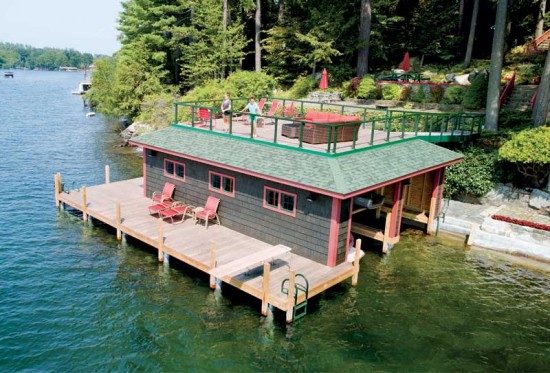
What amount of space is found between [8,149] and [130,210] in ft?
77.5

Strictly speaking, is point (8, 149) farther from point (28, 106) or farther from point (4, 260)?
point (28, 106)

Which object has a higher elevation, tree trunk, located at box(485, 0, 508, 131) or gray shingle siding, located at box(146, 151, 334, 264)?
tree trunk, located at box(485, 0, 508, 131)

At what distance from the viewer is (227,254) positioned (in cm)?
1584

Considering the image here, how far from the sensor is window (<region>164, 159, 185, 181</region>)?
2000cm

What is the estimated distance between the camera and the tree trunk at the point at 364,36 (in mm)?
38094

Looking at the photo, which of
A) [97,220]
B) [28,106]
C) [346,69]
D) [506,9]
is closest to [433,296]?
[97,220]

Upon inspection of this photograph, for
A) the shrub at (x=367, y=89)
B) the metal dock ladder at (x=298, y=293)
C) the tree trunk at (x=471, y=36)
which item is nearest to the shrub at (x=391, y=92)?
the shrub at (x=367, y=89)

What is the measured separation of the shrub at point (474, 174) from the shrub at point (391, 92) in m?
10.8

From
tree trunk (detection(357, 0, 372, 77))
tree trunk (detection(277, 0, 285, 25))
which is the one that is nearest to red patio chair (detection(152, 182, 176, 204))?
tree trunk (detection(357, 0, 372, 77))

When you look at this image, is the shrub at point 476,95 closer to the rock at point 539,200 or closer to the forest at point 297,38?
the rock at point 539,200

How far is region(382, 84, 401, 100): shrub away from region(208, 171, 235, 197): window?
19.8m

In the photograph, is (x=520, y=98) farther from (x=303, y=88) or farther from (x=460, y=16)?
(x=303, y=88)

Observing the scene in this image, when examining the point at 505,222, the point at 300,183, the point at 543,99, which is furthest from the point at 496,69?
the point at 300,183

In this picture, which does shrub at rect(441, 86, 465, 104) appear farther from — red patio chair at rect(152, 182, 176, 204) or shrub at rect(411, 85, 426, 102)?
red patio chair at rect(152, 182, 176, 204)
